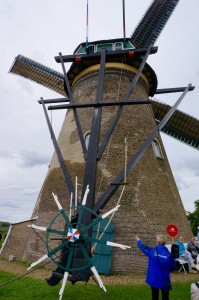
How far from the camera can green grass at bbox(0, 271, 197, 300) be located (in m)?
5.45

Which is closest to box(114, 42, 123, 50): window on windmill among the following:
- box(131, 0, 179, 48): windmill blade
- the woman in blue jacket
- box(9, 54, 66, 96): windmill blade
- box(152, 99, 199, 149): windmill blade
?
box(131, 0, 179, 48): windmill blade

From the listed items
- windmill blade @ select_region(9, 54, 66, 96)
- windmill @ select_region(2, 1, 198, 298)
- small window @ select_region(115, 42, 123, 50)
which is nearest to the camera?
windmill @ select_region(2, 1, 198, 298)

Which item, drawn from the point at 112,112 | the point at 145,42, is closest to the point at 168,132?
the point at 145,42

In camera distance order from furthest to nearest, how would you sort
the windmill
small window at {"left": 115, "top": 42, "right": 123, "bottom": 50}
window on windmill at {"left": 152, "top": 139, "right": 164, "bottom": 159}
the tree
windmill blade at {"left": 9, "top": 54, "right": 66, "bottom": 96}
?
the tree
windmill blade at {"left": 9, "top": 54, "right": 66, "bottom": 96}
small window at {"left": 115, "top": 42, "right": 123, "bottom": 50}
window on windmill at {"left": 152, "top": 139, "right": 164, "bottom": 159}
the windmill

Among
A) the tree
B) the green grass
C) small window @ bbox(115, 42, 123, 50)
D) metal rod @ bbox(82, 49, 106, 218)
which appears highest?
the tree

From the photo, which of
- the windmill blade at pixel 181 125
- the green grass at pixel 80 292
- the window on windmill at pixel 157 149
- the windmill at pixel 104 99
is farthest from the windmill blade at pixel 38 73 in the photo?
the green grass at pixel 80 292

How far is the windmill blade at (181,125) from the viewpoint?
15.5 m

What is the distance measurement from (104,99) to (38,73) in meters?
8.14

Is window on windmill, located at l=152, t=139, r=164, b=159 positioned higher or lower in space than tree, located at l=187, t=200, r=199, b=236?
lower

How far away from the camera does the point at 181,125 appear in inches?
633

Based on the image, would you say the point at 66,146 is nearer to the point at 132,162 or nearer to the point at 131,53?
the point at 131,53

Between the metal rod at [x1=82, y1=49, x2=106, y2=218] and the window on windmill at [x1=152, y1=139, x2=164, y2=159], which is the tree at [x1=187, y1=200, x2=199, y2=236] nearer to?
the window on windmill at [x1=152, y1=139, x2=164, y2=159]

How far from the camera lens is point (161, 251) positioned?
426cm

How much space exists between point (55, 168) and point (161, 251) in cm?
784
